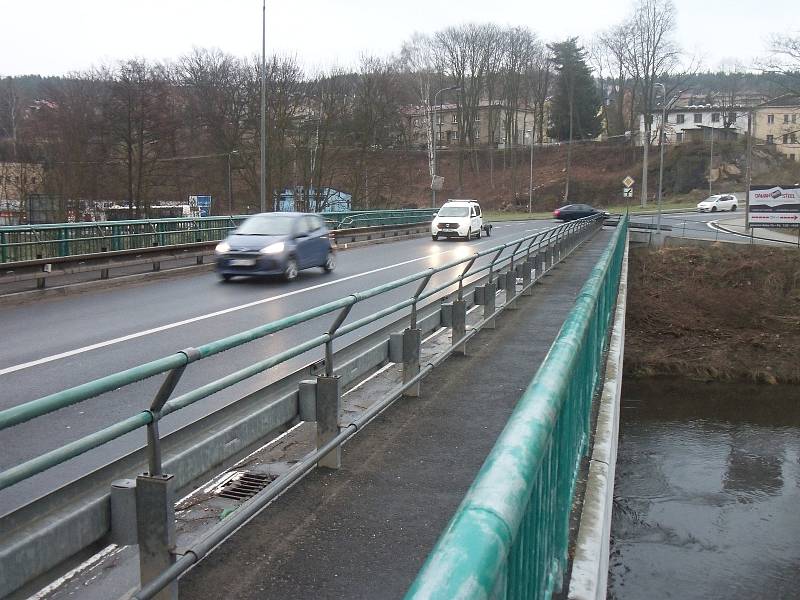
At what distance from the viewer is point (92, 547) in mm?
3227

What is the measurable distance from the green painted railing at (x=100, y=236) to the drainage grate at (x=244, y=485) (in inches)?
537

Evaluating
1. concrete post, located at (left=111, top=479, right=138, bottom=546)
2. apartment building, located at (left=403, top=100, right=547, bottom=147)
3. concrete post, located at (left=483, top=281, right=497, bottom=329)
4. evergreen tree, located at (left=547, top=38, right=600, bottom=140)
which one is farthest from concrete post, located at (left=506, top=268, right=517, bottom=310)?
evergreen tree, located at (left=547, top=38, right=600, bottom=140)

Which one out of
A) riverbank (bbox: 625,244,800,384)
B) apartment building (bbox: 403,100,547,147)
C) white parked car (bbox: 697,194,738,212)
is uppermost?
apartment building (bbox: 403,100,547,147)

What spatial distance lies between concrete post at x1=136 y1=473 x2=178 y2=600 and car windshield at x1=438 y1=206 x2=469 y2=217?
33193 mm

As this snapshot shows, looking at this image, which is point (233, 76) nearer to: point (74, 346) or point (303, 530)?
point (74, 346)

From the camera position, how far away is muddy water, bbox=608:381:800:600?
47.2ft

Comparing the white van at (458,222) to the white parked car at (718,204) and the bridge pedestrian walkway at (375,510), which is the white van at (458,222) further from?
the white parked car at (718,204)

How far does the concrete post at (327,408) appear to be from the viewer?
5.46 metres

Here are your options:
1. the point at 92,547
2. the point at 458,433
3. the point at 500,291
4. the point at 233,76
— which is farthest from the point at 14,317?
the point at 233,76

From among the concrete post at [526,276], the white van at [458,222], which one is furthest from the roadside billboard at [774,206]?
the concrete post at [526,276]

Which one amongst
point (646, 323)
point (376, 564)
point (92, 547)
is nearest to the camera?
point (92, 547)

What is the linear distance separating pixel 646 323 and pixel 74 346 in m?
32.7

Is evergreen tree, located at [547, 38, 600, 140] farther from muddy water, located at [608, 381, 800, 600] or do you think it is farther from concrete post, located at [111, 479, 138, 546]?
concrete post, located at [111, 479, 138, 546]

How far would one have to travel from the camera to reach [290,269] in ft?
61.6
